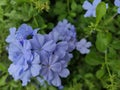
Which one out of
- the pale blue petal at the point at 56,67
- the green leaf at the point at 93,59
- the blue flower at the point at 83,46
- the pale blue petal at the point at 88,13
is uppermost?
the pale blue petal at the point at 88,13

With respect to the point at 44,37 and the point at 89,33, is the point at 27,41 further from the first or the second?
the point at 89,33

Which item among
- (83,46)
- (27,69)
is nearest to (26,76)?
(27,69)

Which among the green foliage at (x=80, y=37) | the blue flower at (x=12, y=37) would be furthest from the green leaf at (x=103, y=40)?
the blue flower at (x=12, y=37)

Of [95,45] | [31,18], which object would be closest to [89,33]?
[95,45]

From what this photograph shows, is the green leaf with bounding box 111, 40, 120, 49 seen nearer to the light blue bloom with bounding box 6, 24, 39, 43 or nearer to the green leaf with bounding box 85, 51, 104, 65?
the green leaf with bounding box 85, 51, 104, 65

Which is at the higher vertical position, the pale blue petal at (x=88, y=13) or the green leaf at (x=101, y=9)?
the green leaf at (x=101, y=9)

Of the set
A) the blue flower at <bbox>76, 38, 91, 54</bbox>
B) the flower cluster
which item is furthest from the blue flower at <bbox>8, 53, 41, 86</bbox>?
the blue flower at <bbox>76, 38, 91, 54</bbox>

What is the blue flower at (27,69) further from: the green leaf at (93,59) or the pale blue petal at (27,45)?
the green leaf at (93,59)

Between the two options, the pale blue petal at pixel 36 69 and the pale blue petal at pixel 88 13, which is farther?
the pale blue petal at pixel 88 13
